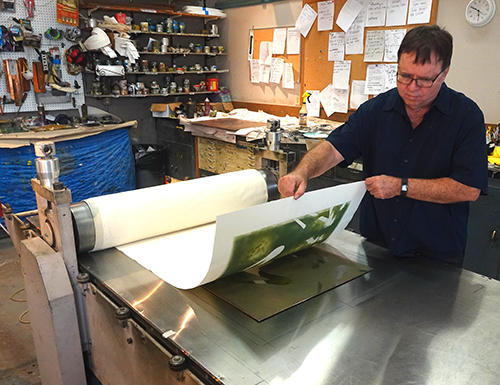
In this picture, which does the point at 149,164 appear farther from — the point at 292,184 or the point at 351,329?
the point at 351,329

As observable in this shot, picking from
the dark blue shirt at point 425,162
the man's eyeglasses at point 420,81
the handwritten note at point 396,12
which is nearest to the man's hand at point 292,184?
the dark blue shirt at point 425,162

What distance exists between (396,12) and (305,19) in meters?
0.95

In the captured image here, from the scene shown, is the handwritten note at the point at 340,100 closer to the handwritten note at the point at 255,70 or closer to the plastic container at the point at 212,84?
the handwritten note at the point at 255,70

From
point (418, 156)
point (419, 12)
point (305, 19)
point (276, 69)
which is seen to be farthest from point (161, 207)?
point (276, 69)

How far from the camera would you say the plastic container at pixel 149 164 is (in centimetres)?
438

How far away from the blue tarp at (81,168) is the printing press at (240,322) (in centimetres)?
219

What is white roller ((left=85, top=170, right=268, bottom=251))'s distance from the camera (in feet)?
4.39

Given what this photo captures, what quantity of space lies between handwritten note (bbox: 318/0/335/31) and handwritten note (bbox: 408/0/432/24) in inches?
30.1

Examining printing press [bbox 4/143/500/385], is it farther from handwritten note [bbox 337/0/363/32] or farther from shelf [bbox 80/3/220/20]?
shelf [bbox 80/3/220/20]

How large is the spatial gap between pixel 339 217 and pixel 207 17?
4031 millimetres

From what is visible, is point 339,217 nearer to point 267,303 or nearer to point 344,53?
point 267,303

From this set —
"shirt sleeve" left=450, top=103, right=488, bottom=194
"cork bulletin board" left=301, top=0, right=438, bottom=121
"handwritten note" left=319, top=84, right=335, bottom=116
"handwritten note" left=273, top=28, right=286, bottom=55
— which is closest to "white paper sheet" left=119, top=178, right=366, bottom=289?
"shirt sleeve" left=450, top=103, right=488, bottom=194

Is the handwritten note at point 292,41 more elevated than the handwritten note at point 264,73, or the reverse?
the handwritten note at point 292,41

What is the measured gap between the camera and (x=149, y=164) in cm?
443
